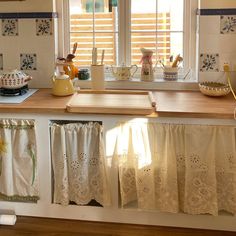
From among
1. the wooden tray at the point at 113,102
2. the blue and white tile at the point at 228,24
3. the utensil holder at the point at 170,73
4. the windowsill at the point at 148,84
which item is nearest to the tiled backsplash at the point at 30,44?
the windowsill at the point at 148,84

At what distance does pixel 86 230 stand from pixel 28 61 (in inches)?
49.6

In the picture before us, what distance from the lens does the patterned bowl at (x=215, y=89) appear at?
2.68 metres

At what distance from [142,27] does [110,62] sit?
0.35 metres

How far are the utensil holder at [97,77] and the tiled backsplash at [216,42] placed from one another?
2.23 feet

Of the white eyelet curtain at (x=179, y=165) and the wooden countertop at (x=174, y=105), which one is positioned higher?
the wooden countertop at (x=174, y=105)

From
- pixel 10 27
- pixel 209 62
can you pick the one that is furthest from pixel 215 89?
pixel 10 27

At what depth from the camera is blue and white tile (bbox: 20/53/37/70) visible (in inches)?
117

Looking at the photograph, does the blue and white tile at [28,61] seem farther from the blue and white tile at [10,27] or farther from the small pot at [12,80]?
the small pot at [12,80]

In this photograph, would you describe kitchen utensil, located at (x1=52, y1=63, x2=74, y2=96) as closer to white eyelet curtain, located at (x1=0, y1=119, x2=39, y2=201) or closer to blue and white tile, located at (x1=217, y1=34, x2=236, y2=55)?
→ white eyelet curtain, located at (x1=0, y1=119, x2=39, y2=201)

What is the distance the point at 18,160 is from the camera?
2582 mm

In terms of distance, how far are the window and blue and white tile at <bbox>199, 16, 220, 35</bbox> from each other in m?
0.15

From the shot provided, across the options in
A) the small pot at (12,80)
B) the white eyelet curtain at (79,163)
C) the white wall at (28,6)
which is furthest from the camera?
the white wall at (28,6)

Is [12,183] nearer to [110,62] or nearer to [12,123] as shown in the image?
[12,123]

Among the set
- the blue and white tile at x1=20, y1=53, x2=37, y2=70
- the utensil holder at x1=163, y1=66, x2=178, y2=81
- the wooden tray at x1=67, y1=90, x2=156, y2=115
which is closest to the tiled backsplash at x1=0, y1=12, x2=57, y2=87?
the blue and white tile at x1=20, y1=53, x2=37, y2=70
